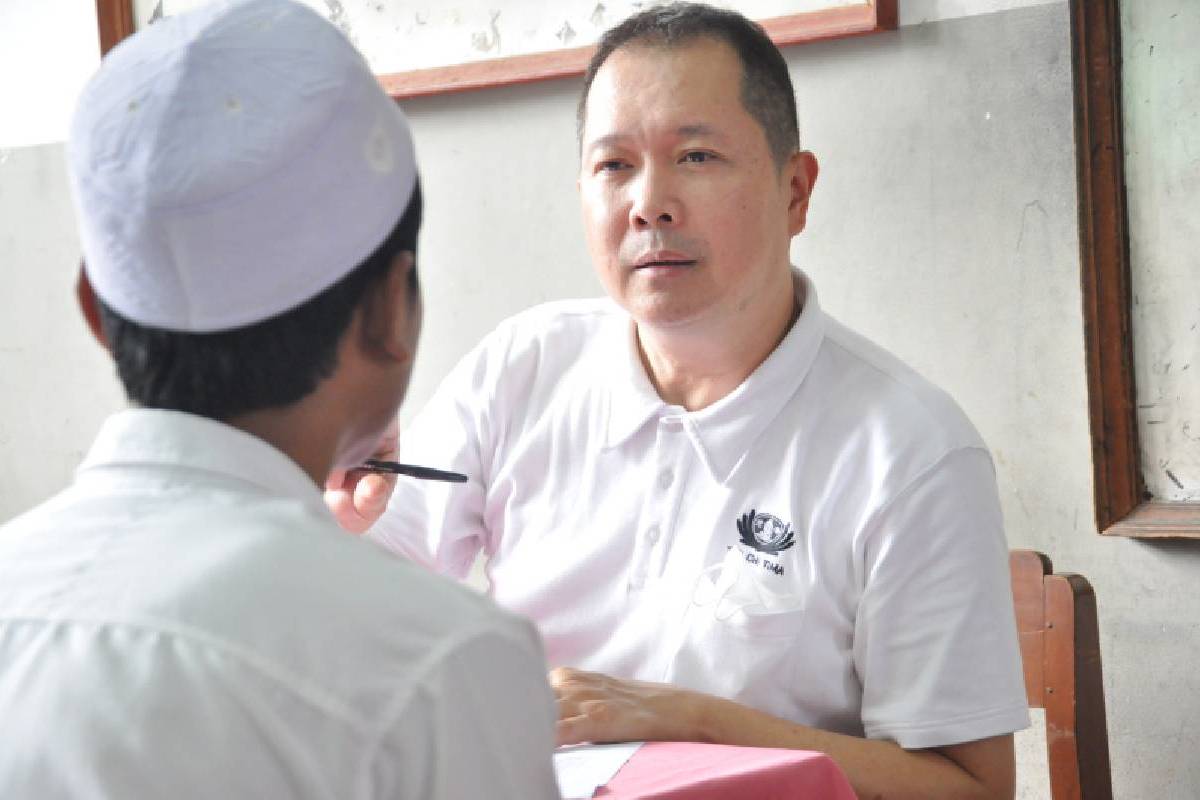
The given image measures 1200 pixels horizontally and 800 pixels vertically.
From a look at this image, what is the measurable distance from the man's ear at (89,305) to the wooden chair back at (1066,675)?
1181 mm

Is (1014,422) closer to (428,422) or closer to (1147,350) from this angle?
(1147,350)

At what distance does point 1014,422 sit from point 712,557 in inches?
22.7

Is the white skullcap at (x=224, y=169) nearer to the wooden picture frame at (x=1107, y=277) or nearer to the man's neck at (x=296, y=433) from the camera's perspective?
the man's neck at (x=296, y=433)

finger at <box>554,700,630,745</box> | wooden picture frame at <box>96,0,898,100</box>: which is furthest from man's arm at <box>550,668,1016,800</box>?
wooden picture frame at <box>96,0,898,100</box>

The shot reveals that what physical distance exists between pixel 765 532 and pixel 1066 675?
0.45 meters

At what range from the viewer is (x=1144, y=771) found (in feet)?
5.89

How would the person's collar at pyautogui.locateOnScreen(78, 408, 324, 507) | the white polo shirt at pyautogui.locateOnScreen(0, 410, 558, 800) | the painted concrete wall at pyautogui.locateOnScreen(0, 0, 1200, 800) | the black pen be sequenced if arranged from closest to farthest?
the white polo shirt at pyautogui.locateOnScreen(0, 410, 558, 800) → the person's collar at pyautogui.locateOnScreen(78, 408, 324, 507) → the black pen → the painted concrete wall at pyautogui.locateOnScreen(0, 0, 1200, 800)

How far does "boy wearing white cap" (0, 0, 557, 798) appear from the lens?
0.62 metres

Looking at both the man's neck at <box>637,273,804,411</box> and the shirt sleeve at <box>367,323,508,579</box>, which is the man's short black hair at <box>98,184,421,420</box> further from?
the shirt sleeve at <box>367,323,508,579</box>

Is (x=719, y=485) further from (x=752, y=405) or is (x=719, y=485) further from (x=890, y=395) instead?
(x=890, y=395)

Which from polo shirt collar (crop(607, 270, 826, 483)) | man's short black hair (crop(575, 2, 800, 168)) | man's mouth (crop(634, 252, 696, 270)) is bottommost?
polo shirt collar (crop(607, 270, 826, 483))

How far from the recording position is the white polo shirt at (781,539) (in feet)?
4.50

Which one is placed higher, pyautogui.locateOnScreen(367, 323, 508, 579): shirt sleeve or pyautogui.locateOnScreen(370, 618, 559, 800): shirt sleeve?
pyautogui.locateOnScreen(370, 618, 559, 800): shirt sleeve

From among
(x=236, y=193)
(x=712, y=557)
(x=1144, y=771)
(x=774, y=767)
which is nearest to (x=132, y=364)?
(x=236, y=193)
